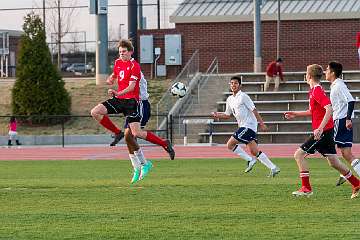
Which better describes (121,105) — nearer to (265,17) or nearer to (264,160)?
(264,160)

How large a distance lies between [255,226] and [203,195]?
319 cm

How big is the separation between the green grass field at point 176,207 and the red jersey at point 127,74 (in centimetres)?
139

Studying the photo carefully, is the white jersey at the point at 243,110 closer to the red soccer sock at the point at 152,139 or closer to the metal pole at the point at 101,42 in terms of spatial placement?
the red soccer sock at the point at 152,139

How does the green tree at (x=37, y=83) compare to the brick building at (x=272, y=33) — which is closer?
the green tree at (x=37, y=83)

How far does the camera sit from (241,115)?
18.2 metres

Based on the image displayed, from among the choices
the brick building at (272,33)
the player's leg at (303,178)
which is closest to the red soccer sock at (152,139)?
the player's leg at (303,178)

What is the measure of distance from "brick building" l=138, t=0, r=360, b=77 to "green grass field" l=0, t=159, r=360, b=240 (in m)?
28.4

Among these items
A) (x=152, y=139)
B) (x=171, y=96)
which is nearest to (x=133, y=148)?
(x=152, y=139)

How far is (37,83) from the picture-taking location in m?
39.9

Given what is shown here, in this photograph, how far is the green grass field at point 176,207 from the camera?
30.8ft

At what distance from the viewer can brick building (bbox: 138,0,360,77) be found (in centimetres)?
4559

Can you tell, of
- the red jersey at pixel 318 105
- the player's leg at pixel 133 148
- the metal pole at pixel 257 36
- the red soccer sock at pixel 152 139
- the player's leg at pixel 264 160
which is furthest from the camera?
the metal pole at pixel 257 36

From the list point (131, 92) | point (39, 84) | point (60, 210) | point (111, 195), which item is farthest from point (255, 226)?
point (39, 84)

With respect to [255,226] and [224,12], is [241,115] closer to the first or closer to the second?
[255,226]
